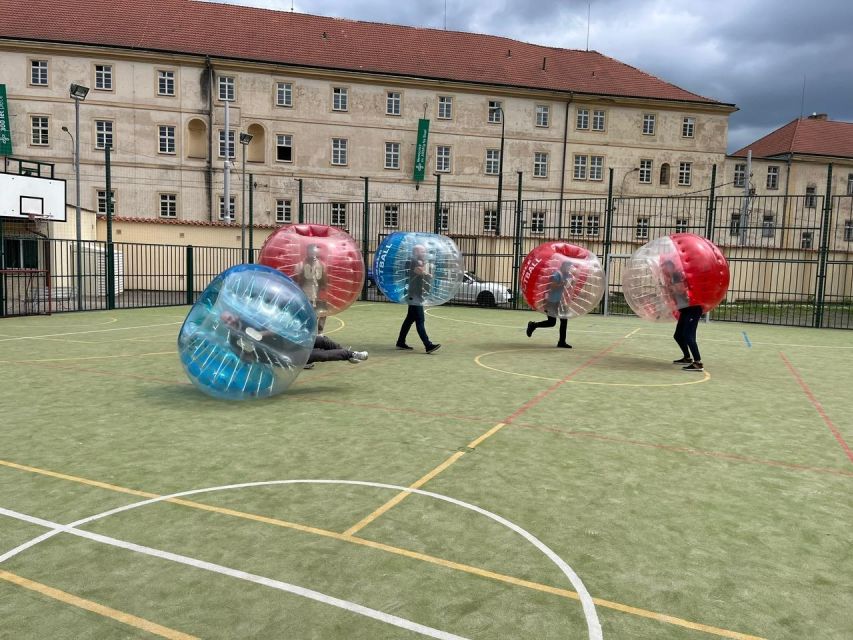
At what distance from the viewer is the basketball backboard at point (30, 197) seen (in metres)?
22.8

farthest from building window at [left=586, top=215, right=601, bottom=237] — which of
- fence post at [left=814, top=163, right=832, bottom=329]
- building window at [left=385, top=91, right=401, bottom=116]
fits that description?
building window at [left=385, top=91, right=401, bottom=116]

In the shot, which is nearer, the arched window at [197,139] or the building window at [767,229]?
the building window at [767,229]

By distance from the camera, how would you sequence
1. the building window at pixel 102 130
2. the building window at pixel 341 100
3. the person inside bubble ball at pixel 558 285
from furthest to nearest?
the building window at pixel 341 100 < the building window at pixel 102 130 < the person inside bubble ball at pixel 558 285

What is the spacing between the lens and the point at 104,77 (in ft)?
130

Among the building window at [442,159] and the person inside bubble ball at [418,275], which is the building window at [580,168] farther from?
the person inside bubble ball at [418,275]

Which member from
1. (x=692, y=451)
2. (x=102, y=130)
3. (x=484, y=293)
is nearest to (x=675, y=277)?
(x=692, y=451)

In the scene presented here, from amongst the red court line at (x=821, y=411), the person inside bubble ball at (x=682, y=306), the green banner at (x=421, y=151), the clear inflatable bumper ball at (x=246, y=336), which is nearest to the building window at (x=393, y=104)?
the green banner at (x=421, y=151)

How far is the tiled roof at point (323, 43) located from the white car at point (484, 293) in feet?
80.1

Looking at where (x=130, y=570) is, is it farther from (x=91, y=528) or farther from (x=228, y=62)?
(x=228, y=62)

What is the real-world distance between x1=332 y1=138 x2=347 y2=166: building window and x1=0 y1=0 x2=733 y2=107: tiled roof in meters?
4.58

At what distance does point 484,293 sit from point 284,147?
23.9 metres

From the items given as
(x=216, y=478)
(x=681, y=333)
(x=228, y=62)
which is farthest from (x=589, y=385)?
(x=228, y=62)

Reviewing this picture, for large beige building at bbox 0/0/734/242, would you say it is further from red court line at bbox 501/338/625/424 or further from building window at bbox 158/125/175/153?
red court line at bbox 501/338/625/424

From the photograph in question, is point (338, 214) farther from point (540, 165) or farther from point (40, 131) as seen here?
point (40, 131)
